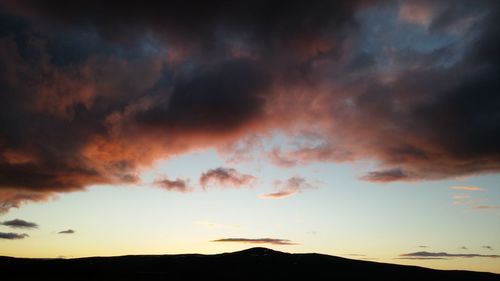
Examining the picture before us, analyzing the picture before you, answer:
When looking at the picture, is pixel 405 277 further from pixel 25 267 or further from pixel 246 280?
pixel 25 267

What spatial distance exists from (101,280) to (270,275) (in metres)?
79.5

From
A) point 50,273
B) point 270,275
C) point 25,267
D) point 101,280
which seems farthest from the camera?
point 270,275

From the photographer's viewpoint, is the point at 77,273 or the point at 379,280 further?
the point at 379,280

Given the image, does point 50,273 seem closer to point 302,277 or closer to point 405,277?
point 302,277

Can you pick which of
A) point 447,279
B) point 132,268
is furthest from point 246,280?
point 447,279

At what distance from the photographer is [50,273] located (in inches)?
6718

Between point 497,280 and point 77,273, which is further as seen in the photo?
point 497,280

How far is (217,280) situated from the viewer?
576 feet

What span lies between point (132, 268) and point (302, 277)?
8507 cm

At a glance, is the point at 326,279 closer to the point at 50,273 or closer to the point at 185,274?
the point at 185,274

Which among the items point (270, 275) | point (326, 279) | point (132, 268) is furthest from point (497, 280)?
point (132, 268)

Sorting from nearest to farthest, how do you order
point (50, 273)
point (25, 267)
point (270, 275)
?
point (50, 273), point (25, 267), point (270, 275)

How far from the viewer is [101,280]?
15912 cm

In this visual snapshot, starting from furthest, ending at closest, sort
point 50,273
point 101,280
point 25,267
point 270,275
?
point 270,275 → point 25,267 → point 50,273 → point 101,280
